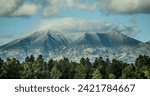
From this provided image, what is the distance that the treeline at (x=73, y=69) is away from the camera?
539 inches

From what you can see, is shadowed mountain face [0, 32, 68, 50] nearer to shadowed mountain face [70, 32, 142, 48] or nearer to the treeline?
the treeline

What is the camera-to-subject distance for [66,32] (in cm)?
1420

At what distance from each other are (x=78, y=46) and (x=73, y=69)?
68 centimetres

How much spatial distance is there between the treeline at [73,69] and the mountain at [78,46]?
199 millimetres

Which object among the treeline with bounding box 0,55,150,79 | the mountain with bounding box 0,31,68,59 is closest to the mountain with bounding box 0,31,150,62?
the mountain with bounding box 0,31,68,59

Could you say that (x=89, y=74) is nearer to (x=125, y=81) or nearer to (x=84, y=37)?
(x=84, y=37)

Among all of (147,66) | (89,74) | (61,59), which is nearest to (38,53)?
(61,59)

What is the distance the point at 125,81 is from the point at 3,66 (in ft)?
12.1

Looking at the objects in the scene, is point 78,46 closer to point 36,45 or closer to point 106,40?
point 106,40

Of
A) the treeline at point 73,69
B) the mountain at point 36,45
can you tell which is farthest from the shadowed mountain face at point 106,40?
the mountain at point 36,45

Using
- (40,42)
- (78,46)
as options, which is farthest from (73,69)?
(40,42)

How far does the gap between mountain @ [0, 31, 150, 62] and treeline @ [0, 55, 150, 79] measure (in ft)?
0.65

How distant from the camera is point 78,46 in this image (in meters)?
14.6

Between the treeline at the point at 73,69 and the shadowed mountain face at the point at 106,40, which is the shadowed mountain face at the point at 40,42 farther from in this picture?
the shadowed mountain face at the point at 106,40
